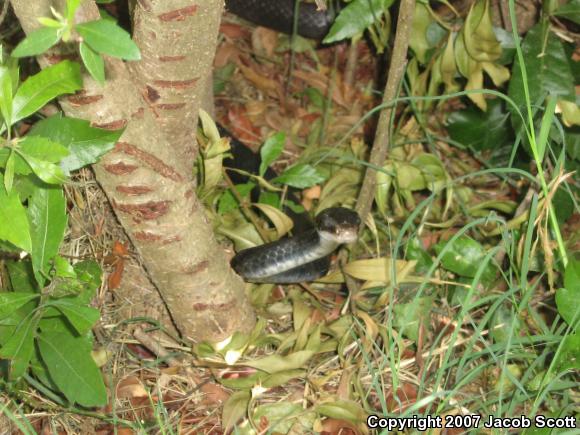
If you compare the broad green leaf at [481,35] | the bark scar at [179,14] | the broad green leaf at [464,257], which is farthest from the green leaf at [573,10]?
the bark scar at [179,14]

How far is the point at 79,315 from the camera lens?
1.97 meters

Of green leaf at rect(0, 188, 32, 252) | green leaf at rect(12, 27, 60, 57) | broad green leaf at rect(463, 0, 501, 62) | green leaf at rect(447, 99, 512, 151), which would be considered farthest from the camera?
green leaf at rect(447, 99, 512, 151)

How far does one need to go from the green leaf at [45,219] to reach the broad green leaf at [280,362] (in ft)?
2.50

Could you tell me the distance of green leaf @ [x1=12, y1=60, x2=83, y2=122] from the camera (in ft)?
5.22

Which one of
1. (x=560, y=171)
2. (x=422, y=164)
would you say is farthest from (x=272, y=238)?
(x=560, y=171)

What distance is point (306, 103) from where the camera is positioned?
3986 millimetres

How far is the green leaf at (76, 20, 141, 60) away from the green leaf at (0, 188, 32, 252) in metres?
0.50

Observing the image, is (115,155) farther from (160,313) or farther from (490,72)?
(490,72)

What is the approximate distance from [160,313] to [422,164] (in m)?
1.23

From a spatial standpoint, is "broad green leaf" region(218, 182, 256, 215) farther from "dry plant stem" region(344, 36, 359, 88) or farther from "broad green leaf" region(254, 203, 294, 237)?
"dry plant stem" region(344, 36, 359, 88)

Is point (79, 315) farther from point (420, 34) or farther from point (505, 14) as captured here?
point (505, 14)

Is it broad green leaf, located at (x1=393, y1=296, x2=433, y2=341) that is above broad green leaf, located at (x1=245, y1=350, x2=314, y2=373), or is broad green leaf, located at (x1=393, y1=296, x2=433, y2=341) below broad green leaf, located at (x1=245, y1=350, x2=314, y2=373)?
above

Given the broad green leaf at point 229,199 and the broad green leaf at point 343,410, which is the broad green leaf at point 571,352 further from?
the broad green leaf at point 229,199

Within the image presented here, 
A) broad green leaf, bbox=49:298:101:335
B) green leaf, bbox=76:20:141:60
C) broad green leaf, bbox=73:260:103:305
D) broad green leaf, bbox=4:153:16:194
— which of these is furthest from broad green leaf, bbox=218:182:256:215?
green leaf, bbox=76:20:141:60
